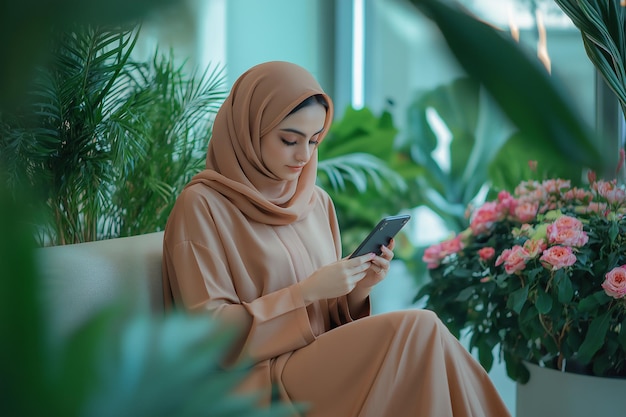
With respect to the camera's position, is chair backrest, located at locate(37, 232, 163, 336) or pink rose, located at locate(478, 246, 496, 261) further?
pink rose, located at locate(478, 246, 496, 261)

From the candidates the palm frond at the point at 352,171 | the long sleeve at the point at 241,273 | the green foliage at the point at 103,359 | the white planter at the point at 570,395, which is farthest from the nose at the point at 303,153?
the green foliage at the point at 103,359

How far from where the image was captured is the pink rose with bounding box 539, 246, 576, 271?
204cm

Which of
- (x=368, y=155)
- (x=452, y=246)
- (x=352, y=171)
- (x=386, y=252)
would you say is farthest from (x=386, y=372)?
(x=368, y=155)

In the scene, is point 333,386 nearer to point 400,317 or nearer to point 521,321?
point 400,317

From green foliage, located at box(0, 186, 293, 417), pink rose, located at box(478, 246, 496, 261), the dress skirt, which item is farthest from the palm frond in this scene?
green foliage, located at box(0, 186, 293, 417)

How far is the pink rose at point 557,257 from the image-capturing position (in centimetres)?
204

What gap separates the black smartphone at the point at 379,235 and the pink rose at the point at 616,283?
1.91 feet

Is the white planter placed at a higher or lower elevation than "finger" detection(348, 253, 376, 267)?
lower

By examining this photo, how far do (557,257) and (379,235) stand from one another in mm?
568

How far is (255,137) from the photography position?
1.85m

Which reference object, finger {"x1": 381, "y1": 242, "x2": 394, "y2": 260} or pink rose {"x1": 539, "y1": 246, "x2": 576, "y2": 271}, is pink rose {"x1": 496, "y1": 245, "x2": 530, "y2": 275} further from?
finger {"x1": 381, "y1": 242, "x2": 394, "y2": 260}

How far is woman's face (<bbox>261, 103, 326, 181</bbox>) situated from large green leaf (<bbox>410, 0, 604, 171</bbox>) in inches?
62.9

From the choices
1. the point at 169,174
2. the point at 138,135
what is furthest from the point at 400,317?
the point at 169,174

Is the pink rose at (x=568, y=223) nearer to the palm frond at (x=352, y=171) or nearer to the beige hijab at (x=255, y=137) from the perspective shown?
the beige hijab at (x=255, y=137)
